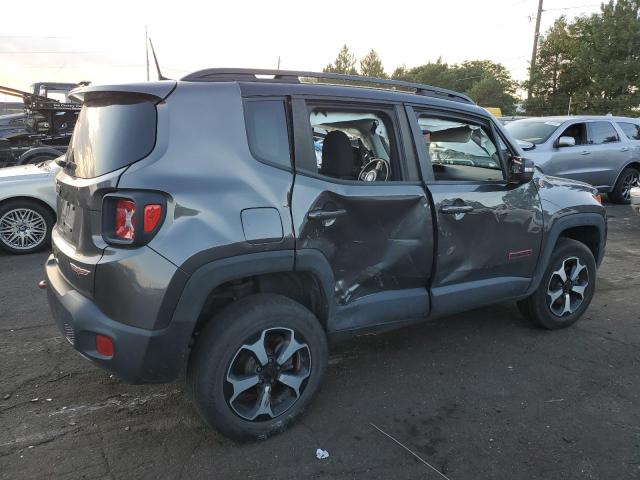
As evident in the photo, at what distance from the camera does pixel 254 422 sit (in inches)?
106

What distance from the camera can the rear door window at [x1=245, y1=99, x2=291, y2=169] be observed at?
262 centimetres

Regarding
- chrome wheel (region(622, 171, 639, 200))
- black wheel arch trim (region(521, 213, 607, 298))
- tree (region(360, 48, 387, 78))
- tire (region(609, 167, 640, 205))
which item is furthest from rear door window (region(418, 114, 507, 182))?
tree (region(360, 48, 387, 78))

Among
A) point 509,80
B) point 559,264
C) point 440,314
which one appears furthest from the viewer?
point 509,80

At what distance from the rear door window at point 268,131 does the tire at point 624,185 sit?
1057 centimetres

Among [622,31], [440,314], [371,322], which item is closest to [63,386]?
[371,322]

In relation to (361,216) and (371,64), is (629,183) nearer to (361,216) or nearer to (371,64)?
(361,216)

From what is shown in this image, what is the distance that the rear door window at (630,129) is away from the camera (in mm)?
11180

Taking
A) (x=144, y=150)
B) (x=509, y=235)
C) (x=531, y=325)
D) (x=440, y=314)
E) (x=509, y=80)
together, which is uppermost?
(x=509, y=80)

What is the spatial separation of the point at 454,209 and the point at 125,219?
1977 millimetres

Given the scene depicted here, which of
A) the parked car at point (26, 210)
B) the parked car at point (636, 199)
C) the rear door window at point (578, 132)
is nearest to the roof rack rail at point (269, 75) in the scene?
the parked car at point (26, 210)

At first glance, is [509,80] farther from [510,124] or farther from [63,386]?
[63,386]

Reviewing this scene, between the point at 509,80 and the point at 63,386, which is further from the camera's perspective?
the point at 509,80

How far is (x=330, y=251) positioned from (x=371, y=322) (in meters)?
0.57

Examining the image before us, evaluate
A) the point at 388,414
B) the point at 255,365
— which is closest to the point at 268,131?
the point at 255,365
